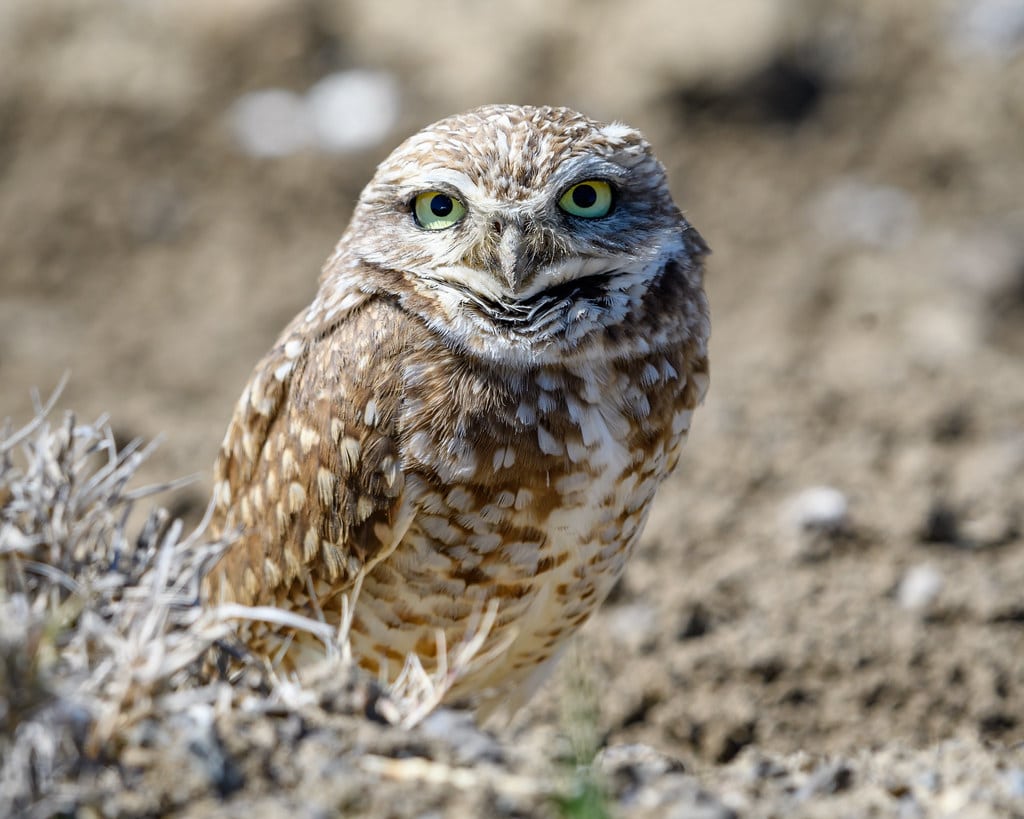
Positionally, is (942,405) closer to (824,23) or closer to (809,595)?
(809,595)

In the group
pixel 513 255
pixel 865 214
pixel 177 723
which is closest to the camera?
pixel 177 723

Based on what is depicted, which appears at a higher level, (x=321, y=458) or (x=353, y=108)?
(x=353, y=108)

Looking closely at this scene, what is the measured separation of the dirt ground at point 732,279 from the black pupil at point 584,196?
1586 mm

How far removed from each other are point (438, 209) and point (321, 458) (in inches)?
26.0

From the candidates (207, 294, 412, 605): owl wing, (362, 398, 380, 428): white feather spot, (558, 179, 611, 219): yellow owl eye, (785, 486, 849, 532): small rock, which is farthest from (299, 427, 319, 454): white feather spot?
(785, 486, 849, 532): small rock

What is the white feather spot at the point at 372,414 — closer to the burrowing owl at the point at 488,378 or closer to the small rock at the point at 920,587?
the burrowing owl at the point at 488,378

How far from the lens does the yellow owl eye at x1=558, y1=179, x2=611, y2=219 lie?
275cm

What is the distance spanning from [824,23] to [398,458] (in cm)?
520

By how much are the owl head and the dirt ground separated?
1354mm

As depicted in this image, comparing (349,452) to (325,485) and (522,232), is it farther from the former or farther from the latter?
(522,232)

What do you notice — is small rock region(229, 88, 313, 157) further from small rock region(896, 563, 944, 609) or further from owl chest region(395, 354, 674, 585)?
owl chest region(395, 354, 674, 585)

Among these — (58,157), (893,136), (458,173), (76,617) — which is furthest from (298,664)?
(893,136)

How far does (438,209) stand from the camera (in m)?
2.79

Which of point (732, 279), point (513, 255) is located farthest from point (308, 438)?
point (732, 279)
